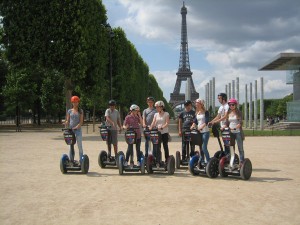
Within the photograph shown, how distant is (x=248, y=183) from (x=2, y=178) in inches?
232

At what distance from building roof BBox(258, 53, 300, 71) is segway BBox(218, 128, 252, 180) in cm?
4530

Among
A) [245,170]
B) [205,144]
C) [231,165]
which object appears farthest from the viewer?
[205,144]

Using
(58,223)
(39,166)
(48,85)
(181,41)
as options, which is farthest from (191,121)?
(181,41)

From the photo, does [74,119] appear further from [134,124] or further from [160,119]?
[160,119]

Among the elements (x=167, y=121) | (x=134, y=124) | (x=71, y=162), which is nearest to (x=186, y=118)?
(x=167, y=121)

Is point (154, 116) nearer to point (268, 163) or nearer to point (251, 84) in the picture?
point (268, 163)

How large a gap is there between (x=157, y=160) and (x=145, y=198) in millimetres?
3310

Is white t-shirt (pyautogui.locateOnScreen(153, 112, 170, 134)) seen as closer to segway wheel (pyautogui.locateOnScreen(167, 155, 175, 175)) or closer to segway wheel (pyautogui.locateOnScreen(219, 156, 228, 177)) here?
segway wheel (pyautogui.locateOnScreen(167, 155, 175, 175))

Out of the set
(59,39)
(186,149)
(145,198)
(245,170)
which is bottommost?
(145,198)

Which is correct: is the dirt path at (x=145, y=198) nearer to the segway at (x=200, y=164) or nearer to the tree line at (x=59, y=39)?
the segway at (x=200, y=164)

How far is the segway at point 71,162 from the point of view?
35.8 feet

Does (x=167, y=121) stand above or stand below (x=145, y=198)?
above

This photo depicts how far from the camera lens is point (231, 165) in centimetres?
1022

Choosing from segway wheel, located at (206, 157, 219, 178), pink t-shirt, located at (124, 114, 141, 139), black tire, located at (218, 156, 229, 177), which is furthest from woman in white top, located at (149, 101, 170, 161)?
black tire, located at (218, 156, 229, 177)
